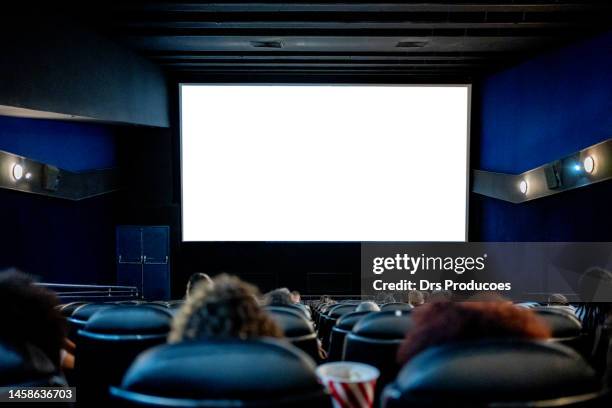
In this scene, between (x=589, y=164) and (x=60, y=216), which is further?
(x=60, y=216)

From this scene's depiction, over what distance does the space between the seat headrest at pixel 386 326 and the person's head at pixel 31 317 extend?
1.04 m

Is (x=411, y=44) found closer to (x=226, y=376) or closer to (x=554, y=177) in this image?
(x=554, y=177)

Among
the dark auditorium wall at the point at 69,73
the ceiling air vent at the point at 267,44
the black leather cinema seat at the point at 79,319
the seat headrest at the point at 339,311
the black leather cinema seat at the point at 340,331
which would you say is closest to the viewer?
the black leather cinema seat at the point at 340,331

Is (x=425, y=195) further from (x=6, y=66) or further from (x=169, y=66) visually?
(x=6, y=66)

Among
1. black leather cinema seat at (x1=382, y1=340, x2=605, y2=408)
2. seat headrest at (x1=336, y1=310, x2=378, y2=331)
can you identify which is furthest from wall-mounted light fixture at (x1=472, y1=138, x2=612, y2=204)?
black leather cinema seat at (x1=382, y1=340, x2=605, y2=408)

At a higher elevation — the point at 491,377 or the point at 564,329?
the point at 491,377

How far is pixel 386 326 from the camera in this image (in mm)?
1963

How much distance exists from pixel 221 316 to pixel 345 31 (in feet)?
22.8

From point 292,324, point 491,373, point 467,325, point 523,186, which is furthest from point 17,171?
point 523,186

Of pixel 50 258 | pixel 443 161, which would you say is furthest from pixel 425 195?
pixel 50 258

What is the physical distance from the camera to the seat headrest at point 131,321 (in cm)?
203

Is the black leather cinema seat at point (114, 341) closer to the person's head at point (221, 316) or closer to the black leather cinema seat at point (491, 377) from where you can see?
the person's head at point (221, 316)

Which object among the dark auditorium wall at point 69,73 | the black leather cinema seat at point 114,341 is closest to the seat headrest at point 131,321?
the black leather cinema seat at point 114,341

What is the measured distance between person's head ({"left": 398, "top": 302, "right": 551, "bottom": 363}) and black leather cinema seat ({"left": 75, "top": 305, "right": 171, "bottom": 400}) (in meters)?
1.09
